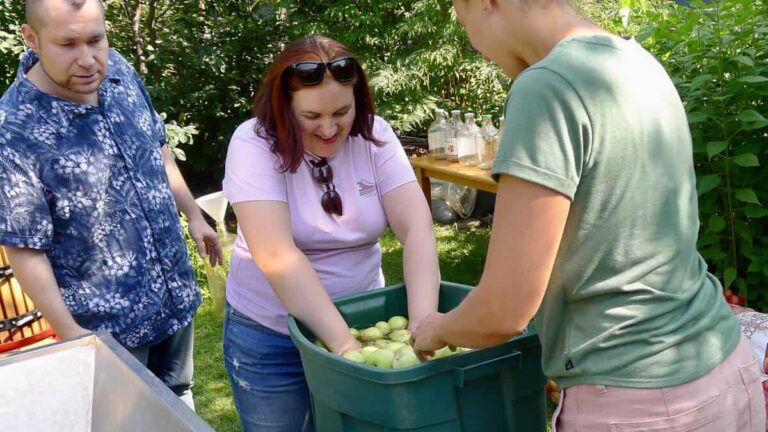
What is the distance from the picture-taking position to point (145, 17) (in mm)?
7320

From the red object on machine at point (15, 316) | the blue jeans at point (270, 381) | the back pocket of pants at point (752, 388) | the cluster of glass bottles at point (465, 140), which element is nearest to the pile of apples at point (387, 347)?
the blue jeans at point (270, 381)

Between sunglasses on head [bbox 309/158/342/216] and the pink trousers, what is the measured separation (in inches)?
32.4

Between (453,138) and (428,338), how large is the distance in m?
3.91

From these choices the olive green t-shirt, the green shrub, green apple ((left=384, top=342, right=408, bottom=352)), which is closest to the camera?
the olive green t-shirt

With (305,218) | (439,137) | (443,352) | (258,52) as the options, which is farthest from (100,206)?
(258,52)

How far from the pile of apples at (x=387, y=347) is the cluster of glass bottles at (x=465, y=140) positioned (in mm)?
3122

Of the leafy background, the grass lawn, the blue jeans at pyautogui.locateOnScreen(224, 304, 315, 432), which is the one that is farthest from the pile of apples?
the leafy background

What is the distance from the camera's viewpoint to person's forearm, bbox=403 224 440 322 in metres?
1.89

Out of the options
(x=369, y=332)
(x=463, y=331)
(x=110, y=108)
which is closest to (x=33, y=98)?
(x=110, y=108)

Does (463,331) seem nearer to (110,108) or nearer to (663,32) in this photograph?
(110,108)

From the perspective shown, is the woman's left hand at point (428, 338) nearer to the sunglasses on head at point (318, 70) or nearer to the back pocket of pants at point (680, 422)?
the back pocket of pants at point (680, 422)

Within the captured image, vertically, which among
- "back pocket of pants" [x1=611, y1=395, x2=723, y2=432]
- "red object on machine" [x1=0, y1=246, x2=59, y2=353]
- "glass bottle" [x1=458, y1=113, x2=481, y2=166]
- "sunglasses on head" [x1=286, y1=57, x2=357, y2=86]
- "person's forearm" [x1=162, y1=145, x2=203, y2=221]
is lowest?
"glass bottle" [x1=458, y1=113, x2=481, y2=166]

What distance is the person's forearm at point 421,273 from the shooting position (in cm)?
189

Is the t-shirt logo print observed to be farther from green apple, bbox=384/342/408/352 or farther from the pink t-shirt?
green apple, bbox=384/342/408/352
